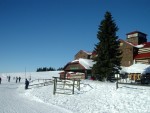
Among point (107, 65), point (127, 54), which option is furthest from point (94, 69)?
point (127, 54)

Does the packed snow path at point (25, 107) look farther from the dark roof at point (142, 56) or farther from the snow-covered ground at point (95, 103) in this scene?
the dark roof at point (142, 56)

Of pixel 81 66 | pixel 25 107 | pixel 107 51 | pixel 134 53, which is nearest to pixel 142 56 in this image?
pixel 134 53

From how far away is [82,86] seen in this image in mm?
26453

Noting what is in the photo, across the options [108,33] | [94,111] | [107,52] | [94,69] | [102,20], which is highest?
[102,20]

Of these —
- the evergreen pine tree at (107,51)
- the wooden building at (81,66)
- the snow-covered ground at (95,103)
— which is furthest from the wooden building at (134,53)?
the snow-covered ground at (95,103)

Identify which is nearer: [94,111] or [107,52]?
[94,111]

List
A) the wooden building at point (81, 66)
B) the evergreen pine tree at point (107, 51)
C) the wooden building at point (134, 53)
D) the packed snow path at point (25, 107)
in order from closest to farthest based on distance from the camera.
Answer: the packed snow path at point (25, 107)
the evergreen pine tree at point (107, 51)
the wooden building at point (81, 66)
the wooden building at point (134, 53)

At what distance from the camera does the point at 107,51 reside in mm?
32750

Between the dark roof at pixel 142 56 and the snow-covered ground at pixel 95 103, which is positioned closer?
the snow-covered ground at pixel 95 103

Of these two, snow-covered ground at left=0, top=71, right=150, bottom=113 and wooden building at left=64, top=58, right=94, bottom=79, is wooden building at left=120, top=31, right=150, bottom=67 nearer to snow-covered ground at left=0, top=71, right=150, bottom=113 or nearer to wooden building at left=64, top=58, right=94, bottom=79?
wooden building at left=64, top=58, right=94, bottom=79

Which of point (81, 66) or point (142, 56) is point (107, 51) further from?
point (142, 56)

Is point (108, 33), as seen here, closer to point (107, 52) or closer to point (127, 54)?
point (107, 52)

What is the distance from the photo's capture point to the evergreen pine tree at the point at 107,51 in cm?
3206

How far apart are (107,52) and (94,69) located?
3.18 meters
